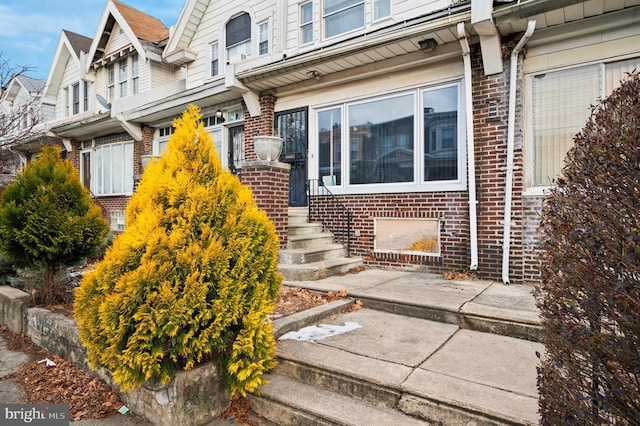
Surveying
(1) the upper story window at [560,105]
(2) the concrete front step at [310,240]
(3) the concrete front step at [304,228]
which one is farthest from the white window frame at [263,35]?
(1) the upper story window at [560,105]

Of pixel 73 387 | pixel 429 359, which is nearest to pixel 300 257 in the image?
pixel 429 359

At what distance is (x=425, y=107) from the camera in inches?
239

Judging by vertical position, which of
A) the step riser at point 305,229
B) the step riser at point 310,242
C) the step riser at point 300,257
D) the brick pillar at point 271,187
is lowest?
the step riser at point 300,257

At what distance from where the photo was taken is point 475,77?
541cm

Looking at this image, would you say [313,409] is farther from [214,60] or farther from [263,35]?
[214,60]

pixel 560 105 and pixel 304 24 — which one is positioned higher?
pixel 304 24

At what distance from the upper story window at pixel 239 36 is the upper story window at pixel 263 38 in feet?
1.38

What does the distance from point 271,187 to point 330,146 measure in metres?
2.04

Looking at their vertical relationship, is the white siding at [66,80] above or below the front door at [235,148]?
above

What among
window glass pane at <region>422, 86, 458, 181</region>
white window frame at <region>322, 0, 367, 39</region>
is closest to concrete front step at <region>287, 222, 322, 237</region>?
window glass pane at <region>422, 86, 458, 181</region>

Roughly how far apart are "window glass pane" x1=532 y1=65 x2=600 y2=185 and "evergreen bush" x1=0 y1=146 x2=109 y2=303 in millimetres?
5959

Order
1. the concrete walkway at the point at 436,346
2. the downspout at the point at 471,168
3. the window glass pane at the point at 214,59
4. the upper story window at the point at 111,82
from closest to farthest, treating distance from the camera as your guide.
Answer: the concrete walkway at the point at 436,346, the downspout at the point at 471,168, the window glass pane at the point at 214,59, the upper story window at the point at 111,82

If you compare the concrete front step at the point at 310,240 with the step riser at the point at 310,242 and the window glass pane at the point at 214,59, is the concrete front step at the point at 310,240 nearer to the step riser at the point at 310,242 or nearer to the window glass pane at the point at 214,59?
the step riser at the point at 310,242

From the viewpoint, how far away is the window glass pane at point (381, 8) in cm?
688
